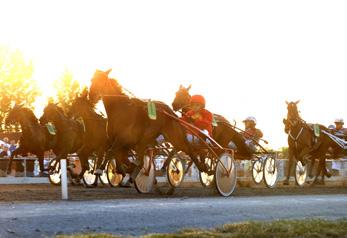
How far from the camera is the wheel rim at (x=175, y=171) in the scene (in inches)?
681

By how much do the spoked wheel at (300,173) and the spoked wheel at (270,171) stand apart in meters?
1.46

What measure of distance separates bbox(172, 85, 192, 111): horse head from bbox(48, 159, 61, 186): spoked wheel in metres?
5.61

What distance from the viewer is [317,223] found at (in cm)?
883

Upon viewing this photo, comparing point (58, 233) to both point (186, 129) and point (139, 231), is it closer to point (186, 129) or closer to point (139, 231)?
point (139, 231)

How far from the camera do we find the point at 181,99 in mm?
17781

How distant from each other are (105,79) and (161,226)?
759 centimetres

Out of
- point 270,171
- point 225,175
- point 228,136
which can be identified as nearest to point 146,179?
point 225,175

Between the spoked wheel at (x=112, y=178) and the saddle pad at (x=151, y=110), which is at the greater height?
the saddle pad at (x=151, y=110)

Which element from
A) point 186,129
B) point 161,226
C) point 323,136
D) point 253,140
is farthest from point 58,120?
point 161,226

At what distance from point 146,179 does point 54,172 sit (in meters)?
6.17

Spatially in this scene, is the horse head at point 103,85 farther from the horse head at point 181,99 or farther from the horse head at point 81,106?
the horse head at point 81,106

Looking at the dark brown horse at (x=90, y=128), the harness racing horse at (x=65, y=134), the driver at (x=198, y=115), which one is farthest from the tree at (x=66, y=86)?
the driver at (x=198, y=115)

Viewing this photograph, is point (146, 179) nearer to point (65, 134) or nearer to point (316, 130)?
point (65, 134)

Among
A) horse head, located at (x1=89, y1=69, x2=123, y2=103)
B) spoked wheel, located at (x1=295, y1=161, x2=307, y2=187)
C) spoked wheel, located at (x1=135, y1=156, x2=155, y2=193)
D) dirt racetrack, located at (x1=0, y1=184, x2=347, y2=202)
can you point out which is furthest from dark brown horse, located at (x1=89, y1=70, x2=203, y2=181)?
spoked wheel, located at (x1=295, y1=161, x2=307, y2=187)
